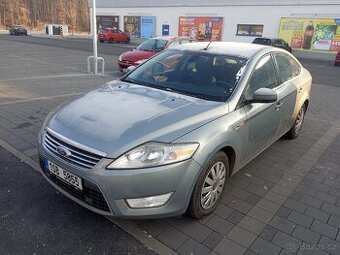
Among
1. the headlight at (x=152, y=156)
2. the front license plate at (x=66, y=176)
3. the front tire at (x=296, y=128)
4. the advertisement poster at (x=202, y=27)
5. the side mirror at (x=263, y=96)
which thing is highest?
the advertisement poster at (x=202, y=27)

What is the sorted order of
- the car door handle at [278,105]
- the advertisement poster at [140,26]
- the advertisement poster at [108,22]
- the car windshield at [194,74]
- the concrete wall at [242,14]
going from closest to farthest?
the car windshield at [194,74]
the car door handle at [278,105]
the concrete wall at [242,14]
the advertisement poster at [140,26]
the advertisement poster at [108,22]

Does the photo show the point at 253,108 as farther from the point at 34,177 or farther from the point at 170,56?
the point at 34,177

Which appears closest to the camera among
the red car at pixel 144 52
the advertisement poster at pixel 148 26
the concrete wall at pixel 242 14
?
the red car at pixel 144 52

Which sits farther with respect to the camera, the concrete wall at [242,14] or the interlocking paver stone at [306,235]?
the concrete wall at [242,14]

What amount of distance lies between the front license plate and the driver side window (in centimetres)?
202

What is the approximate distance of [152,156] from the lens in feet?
8.42

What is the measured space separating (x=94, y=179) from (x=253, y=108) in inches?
75.3

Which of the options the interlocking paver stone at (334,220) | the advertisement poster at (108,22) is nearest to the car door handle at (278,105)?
the interlocking paver stone at (334,220)

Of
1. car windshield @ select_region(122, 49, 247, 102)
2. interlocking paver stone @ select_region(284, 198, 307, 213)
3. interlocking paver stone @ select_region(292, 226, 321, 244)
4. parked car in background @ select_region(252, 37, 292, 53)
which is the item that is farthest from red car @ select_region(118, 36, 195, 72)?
parked car in background @ select_region(252, 37, 292, 53)

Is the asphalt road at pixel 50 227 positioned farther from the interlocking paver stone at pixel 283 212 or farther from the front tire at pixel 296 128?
the front tire at pixel 296 128

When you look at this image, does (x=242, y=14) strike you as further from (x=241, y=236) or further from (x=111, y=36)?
(x=241, y=236)

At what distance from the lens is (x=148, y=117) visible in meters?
2.87

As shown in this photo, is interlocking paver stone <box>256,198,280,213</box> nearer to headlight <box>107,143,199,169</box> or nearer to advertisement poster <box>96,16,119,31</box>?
headlight <box>107,143,199,169</box>

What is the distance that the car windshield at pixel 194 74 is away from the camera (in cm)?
349
